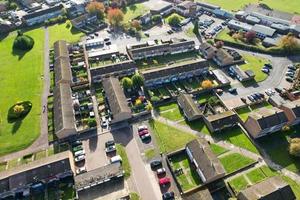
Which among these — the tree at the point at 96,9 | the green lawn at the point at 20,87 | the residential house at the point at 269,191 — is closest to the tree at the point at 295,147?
the residential house at the point at 269,191

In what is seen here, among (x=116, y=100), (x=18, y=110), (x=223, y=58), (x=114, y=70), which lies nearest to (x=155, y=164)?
(x=116, y=100)

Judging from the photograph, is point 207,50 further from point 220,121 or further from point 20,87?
point 20,87

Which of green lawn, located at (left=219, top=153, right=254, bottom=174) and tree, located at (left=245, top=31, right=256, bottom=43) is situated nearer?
green lawn, located at (left=219, top=153, right=254, bottom=174)

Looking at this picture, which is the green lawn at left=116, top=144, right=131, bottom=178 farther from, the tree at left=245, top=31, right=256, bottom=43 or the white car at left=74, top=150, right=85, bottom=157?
the tree at left=245, top=31, right=256, bottom=43

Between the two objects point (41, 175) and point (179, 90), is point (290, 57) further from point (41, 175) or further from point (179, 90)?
point (41, 175)

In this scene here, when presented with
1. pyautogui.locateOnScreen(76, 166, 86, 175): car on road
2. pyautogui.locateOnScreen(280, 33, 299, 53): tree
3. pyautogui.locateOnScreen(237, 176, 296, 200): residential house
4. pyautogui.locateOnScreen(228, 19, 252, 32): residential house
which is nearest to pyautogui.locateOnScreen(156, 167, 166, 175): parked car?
pyautogui.locateOnScreen(237, 176, 296, 200): residential house

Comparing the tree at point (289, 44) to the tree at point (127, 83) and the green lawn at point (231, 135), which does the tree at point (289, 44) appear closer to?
the green lawn at point (231, 135)

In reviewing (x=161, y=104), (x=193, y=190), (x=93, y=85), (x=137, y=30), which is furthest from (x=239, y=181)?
(x=137, y=30)
